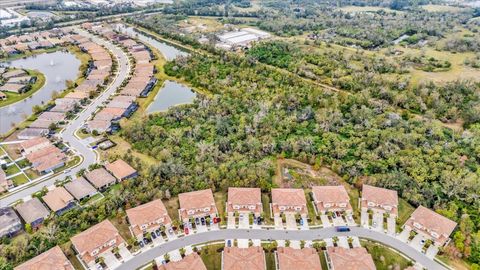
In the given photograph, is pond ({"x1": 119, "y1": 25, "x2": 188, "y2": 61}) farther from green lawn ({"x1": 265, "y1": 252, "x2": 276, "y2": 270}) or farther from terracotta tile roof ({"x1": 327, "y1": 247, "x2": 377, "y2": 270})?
terracotta tile roof ({"x1": 327, "y1": 247, "x2": 377, "y2": 270})

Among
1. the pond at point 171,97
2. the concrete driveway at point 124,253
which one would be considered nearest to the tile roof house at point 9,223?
the concrete driveway at point 124,253

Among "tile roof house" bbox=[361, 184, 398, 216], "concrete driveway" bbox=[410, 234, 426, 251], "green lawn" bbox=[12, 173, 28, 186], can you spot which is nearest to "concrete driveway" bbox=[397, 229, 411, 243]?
"concrete driveway" bbox=[410, 234, 426, 251]

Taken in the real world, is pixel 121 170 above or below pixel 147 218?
→ above

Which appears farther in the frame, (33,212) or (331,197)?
(331,197)

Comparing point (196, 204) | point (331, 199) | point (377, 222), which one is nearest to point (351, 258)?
point (377, 222)

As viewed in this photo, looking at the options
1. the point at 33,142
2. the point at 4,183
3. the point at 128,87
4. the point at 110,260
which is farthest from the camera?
the point at 128,87

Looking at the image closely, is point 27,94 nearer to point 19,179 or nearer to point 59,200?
point 19,179
